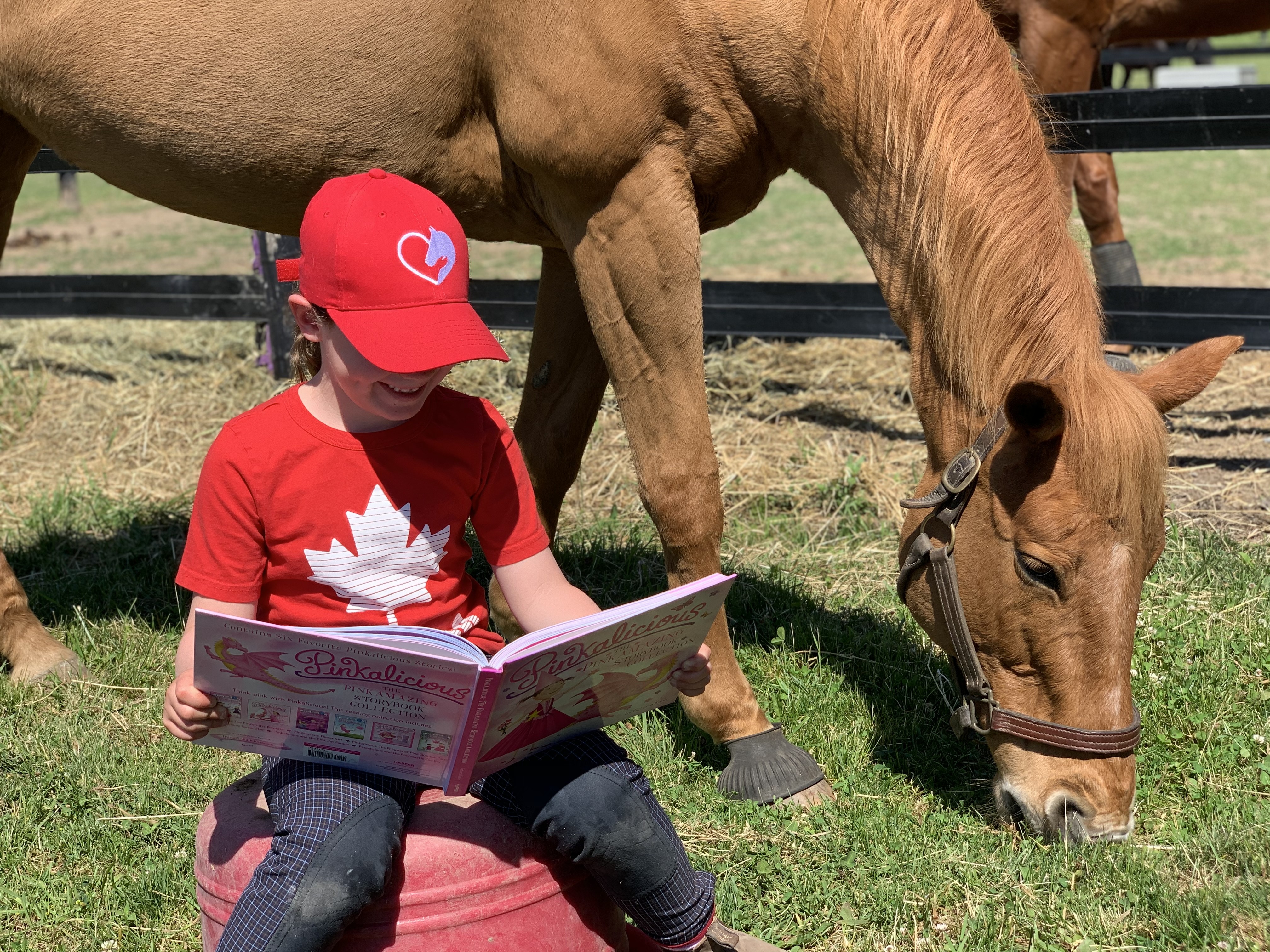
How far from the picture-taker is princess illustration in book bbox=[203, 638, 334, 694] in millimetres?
1601

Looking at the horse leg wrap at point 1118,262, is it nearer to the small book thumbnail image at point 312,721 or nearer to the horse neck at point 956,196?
the horse neck at point 956,196

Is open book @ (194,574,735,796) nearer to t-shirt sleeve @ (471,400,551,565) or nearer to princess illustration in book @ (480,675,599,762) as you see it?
princess illustration in book @ (480,675,599,762)

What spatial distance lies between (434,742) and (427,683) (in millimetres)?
147

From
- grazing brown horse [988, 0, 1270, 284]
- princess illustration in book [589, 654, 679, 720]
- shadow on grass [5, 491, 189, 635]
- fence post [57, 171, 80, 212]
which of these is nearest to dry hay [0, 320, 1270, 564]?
shadow on grass [5, 491, 189, 635]

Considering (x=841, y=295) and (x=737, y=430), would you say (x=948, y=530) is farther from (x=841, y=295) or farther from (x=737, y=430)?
(x=841, y=295)

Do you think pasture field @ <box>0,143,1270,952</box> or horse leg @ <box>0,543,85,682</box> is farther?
horse leg @ <box>0,543,85,682</box>

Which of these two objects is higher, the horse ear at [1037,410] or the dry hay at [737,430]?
the horse ear at [1037,410]

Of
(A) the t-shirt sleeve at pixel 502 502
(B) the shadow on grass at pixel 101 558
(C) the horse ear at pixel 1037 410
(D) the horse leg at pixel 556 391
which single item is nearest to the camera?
(A) the t-shirt sleeve at pixel 502 502

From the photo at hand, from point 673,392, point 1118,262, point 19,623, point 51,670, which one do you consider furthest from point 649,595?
point 1118,262

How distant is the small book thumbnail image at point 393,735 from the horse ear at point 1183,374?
164 centimetres

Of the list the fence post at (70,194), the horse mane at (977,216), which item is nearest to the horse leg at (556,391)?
the horse mane at (977,216)

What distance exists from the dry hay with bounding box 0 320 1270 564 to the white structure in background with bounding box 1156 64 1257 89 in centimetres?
1325

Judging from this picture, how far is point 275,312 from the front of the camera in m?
6.07

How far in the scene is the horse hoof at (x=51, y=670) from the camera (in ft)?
11.3
